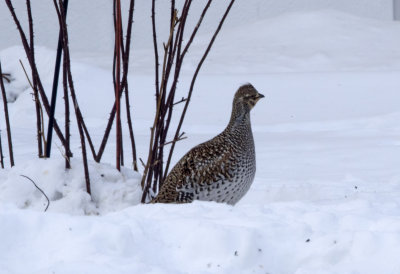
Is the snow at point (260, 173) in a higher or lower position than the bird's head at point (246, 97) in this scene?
lower

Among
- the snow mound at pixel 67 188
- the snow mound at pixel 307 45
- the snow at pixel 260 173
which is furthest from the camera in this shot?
the snow mound at pixel 307 45

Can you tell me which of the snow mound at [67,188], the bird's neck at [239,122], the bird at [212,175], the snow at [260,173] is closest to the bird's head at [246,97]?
the bird's neck at [239,122]

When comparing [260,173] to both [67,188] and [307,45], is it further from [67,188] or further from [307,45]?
[307,45]

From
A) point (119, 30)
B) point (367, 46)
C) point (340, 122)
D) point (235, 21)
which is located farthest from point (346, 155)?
point (235, 21)

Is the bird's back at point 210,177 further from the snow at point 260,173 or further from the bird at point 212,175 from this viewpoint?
the snow at point 260,173

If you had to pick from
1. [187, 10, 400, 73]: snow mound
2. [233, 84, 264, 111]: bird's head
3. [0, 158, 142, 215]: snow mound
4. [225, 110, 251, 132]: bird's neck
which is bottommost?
[187, 10, 400, 73]: snow mound

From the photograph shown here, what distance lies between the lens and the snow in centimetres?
236

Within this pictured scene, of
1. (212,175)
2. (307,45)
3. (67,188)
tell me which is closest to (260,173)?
(212,175)

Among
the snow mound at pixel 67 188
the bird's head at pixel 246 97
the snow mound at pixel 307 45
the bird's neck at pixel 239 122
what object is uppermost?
the bird's head at pixel 246 97

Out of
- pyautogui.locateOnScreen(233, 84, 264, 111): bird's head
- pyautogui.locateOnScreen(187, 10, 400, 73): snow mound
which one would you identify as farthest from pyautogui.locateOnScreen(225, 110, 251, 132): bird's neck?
pyautogui.locateOnScreen(187, 10, 400, 73): snow mound

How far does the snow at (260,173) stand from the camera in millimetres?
2359

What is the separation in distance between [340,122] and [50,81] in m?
3.01

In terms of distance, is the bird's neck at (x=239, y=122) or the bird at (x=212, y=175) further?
the bird's neck at (x=239, y=122)

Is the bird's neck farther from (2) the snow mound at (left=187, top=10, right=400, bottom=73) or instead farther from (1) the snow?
(2) the snow mound at (left=187, top=10, right=400, bottom=73)
